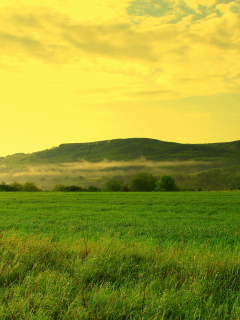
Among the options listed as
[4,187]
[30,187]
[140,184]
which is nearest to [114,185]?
[140,184]

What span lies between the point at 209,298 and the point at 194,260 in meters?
1.12

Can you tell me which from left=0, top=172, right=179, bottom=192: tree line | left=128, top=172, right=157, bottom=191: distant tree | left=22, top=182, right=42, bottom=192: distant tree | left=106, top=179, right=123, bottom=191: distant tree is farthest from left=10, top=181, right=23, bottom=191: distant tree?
left=128, top=172, right=157, bottom=191: distant tree

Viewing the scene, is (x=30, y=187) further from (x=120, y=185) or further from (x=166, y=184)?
(x=166, y=184)

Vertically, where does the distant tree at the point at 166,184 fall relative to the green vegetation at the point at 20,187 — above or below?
below

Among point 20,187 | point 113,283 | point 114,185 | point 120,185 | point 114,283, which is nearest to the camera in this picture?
point 114,283

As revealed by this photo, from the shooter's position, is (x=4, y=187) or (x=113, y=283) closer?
(x=113, y=283)

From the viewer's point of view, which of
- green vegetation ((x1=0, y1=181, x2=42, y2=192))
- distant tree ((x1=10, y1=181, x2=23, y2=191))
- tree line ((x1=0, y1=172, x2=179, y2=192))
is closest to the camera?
tree line ((x1=0, y1=172, x2=179, y2=192))

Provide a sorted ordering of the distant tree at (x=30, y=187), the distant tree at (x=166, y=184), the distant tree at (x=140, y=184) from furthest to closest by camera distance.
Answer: the distant tree at (x=140, y=184), the distant tree at (x=166, y=184), the distant tree at (x=30, y=187)

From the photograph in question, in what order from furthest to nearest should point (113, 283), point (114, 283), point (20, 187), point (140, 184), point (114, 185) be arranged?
point (114, 185), point (140, 184), point (20, 187), point (113, 283), point (114, 283)

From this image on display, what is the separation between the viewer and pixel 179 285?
3756mm

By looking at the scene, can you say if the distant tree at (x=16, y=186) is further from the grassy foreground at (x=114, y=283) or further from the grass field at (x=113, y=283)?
the grassy foreground at (x=114, y=283)

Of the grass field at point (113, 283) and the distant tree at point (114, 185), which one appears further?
the distant tree at point (114, 185)

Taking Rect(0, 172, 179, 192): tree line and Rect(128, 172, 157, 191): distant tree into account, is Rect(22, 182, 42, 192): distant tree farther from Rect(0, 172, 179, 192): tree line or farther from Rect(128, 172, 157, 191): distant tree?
Rect(128, 172, 157, 191): distant tree

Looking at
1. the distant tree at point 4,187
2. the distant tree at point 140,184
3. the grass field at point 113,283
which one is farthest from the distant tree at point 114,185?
the grass field at point 113,283
